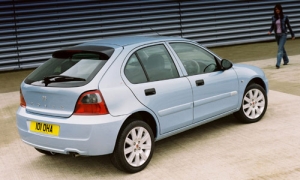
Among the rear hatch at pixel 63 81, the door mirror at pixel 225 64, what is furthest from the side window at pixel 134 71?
the door mirror at pixel 225 64

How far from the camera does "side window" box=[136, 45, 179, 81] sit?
4.76 m

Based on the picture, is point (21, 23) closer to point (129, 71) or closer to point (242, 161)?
point (129, 71)

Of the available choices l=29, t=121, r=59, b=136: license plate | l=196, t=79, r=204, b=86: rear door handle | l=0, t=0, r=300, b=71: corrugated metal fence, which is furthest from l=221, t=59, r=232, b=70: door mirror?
l=0, t=0, r=300, b=71: corrugated metal fence

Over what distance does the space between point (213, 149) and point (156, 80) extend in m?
1.09

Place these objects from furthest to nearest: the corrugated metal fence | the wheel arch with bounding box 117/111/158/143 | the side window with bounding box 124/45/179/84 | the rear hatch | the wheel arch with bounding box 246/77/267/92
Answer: the corrugated metal fence → the wheel arch with bounding box 246/77/267/92 → the side window with bounding box 124/45/179/84 → the wheel arch with bounding box 117/111/158/143 → the rear hatch

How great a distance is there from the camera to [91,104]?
4160 millimetres

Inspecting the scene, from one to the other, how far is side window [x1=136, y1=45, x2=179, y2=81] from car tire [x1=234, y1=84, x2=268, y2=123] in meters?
Result: 1.38

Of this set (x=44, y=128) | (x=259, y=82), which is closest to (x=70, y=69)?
(x=44, y=128)

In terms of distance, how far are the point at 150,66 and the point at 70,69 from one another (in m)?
0.90

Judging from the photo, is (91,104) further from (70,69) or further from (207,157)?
(207,157)

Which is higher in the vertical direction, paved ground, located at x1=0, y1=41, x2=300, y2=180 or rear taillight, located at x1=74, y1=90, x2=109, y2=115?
rear taillight, located at x1=74, y1=90, x2=109, y2=115

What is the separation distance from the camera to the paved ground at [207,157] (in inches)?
171

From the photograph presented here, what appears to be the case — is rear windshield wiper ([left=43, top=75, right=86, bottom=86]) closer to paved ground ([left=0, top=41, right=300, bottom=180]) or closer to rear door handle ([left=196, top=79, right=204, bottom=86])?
paved ground ([left=0, top=41, right=300, bottom=180])

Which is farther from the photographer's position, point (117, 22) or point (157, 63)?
point (117, 22)
